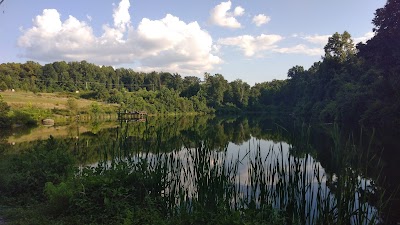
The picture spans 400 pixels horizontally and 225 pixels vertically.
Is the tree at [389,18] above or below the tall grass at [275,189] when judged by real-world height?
above

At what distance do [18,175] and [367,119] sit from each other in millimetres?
32225

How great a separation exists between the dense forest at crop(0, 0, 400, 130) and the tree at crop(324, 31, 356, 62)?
16 centimetres

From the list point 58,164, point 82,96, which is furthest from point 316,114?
point 82,96

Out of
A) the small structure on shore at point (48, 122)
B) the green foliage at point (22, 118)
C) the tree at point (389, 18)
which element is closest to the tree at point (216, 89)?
the small structure on shore at point (48, 122)

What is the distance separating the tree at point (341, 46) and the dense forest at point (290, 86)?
16 cm

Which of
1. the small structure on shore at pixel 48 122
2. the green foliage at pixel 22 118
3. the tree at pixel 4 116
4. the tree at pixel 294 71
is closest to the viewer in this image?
the tree at pixel 4 116

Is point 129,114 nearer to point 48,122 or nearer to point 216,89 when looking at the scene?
point 48,122

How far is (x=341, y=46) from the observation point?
55.8 m

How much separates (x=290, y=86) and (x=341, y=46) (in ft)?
157

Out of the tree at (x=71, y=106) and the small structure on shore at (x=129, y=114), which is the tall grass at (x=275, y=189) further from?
the tree at (x=71, y=106)

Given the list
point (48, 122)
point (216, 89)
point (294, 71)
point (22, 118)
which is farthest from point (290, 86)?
point (22, 118)

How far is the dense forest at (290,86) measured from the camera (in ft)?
92.0

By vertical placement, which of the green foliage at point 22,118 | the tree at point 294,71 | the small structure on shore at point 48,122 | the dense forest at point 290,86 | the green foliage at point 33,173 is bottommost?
the small structure on shore at point 48,122

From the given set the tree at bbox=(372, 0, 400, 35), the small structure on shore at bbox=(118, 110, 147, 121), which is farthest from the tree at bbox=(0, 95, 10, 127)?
the tree at bbox=(372, 0, 400, 35)
